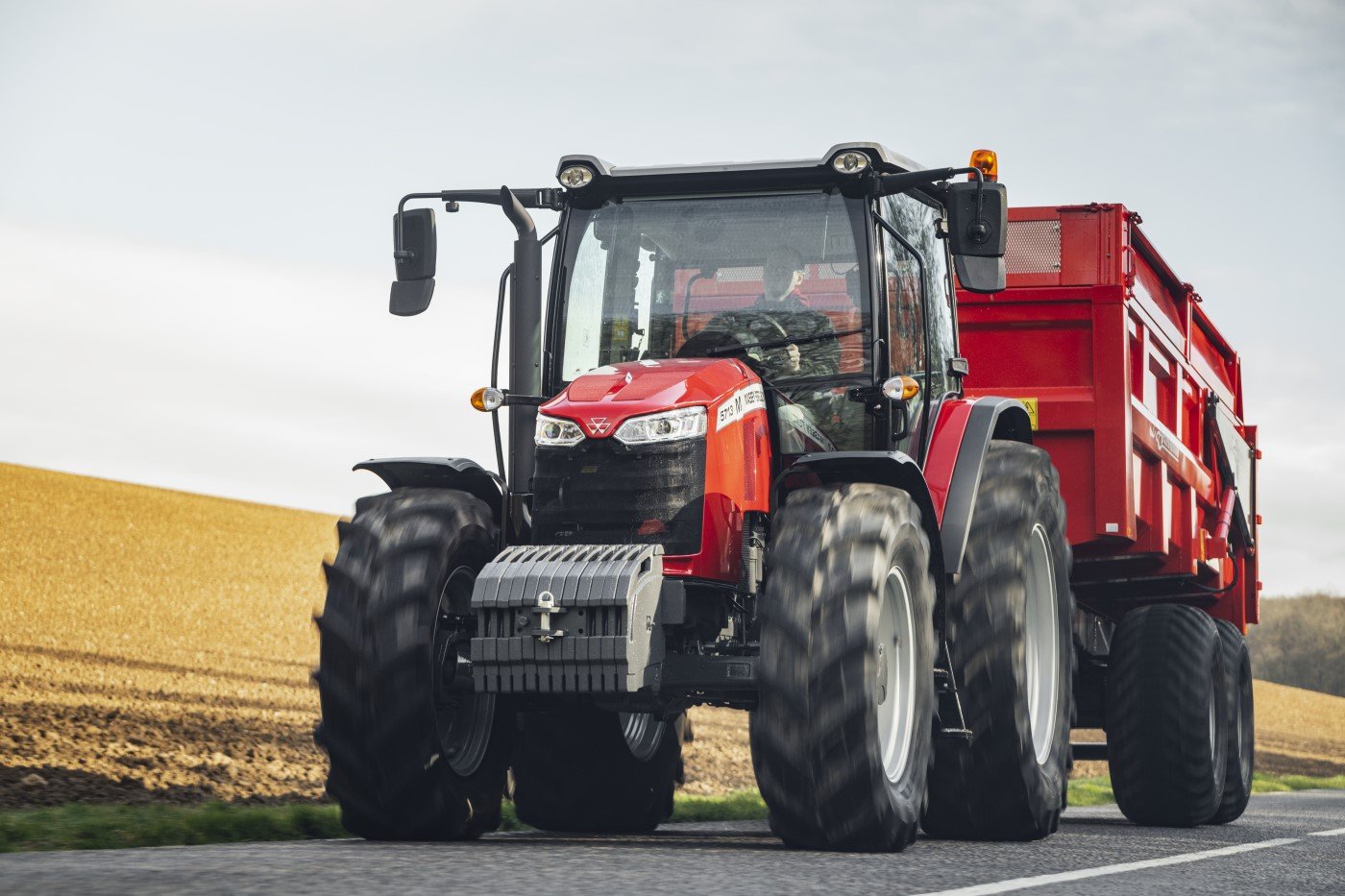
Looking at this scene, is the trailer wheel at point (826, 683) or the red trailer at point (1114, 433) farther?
the red trailer at point (1114, 433)

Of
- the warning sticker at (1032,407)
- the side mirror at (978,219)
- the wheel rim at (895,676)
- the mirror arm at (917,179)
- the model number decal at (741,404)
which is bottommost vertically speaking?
the wheel rim at (895,676)

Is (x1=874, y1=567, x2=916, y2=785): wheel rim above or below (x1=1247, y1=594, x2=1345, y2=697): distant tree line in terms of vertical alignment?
below

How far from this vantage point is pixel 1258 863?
Answer: 6836mm

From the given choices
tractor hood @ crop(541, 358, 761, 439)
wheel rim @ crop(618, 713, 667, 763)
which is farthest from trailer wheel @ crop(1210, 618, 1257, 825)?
tractor hood @ crop(541, 358, 761, 439)

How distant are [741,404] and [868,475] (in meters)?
0.57

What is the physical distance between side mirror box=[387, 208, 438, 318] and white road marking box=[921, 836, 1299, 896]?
10.9 ft

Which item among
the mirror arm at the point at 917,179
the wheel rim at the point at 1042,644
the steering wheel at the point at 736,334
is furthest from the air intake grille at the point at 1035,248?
the steering wheel at the point at 736,334

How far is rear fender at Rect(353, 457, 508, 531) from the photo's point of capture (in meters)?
7.02

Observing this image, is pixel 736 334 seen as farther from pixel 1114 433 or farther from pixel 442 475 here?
pixel 1114 433

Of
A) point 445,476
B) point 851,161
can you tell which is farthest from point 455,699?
point 851,161

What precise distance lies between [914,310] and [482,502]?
208cm

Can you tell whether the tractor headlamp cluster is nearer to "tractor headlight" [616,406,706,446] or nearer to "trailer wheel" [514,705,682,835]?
"tractor headlight" [616,406,706,446]

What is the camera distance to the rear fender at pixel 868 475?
21.8 feet

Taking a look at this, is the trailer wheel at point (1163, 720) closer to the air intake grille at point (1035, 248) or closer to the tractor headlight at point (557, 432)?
the air intake grille at point (1035, 248)
